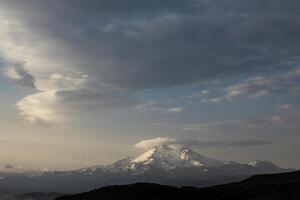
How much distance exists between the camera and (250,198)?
649ft

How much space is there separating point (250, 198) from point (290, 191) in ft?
50.4

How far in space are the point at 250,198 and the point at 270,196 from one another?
10.5 m

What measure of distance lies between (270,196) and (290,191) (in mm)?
11746

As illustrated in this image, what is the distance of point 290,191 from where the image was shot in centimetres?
19638

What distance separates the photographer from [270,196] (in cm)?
18925
